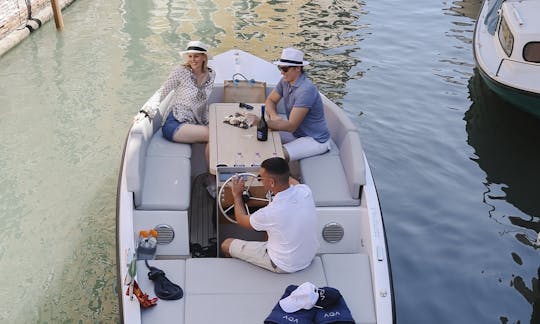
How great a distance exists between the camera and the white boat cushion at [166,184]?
4.52m

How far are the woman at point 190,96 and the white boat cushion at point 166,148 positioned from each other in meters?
0.05

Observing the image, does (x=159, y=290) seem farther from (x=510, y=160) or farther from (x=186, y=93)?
(x=510, y=160)

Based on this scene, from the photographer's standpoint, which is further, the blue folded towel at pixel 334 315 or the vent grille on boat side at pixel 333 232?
the vent grille on boat side at pixel 333 232

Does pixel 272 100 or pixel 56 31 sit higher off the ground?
pixel 272 100

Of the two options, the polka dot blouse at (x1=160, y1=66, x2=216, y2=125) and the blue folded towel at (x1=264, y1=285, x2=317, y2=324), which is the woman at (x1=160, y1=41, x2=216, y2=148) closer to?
the polka dot blouse at (x1=160, y1=66, x2=216, y2=125)

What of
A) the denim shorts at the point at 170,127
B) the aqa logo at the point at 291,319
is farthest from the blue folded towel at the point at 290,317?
the denim shorts at the point at 170,127

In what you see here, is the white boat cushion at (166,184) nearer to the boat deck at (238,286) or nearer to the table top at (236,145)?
the table top at (236,145)

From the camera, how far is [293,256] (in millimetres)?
4000

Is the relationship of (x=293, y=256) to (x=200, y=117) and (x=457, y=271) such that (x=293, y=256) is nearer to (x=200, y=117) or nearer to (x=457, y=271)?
(x=200, y=117)

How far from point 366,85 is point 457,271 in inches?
195

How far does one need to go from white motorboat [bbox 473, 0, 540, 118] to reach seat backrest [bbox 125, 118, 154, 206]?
17.1ft

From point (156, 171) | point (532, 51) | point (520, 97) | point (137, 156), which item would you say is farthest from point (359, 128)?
point (137, 156)

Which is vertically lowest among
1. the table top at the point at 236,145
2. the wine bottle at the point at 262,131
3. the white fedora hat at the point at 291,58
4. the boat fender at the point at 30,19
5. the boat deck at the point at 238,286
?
the boat fender at the point at 30,19

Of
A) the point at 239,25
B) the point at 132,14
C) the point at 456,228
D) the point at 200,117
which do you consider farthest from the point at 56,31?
the point at 456,228
